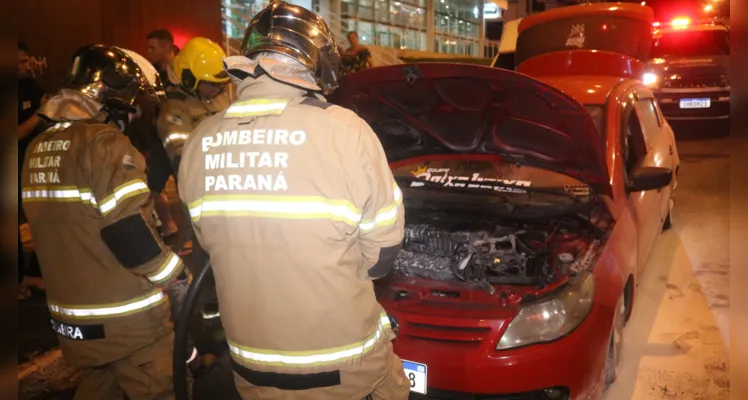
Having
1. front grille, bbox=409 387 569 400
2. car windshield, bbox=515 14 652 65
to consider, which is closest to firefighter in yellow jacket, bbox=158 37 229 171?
front grille, bbox=409 387 569 400

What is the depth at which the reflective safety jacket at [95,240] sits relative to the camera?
2.36 metres

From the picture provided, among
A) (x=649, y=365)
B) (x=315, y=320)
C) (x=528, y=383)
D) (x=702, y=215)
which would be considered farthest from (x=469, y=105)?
(x=702, y=215)

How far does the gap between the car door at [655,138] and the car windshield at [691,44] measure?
6250mm

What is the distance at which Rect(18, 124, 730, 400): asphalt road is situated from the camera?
327 cm

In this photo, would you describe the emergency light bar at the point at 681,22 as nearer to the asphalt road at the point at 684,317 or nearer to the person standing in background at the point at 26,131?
the asphalt road at the point at 684,317

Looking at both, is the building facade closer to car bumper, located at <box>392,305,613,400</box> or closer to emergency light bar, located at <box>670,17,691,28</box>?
emergency light bar, located at <box>670,17,691,28</box>

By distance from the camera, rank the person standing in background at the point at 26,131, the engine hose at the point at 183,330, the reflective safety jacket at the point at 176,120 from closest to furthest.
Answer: the engine hose at the point at 183,330 < the reflective safety jacket at the point at 176,120 < the person standing in background at the point at 26,131

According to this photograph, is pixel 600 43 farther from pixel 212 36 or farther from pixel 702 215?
pixel 212 36

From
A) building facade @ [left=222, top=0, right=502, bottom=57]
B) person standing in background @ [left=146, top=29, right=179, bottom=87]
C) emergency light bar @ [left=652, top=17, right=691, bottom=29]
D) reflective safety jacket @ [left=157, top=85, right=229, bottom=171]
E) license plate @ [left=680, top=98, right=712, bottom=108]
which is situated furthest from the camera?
building facade @ [left=222, top=0, right=502, bottom=57]

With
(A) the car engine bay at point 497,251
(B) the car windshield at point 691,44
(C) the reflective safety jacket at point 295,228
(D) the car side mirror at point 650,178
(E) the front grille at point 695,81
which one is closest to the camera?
(C) the reflective safety jacket at point 295,228

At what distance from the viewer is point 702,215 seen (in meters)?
6.32

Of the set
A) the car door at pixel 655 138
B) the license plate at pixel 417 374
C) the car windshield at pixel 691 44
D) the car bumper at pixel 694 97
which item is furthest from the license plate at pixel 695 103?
the license plate at pixel 417 374

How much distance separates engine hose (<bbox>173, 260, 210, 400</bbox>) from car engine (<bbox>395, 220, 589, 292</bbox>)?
1.21 metres

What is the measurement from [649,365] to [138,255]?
9.61 feet
